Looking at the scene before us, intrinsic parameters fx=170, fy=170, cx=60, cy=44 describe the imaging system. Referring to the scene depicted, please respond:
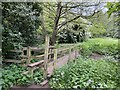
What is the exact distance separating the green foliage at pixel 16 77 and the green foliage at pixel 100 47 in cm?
244

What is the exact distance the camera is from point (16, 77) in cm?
237

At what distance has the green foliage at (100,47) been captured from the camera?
4746 millimetres

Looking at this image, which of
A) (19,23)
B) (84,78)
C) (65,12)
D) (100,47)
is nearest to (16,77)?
(84,78)

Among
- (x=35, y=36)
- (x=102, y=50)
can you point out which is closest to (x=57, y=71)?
(x=35, y=36)

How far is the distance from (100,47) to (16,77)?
3445mm

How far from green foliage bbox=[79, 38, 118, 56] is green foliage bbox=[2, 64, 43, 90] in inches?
96.1

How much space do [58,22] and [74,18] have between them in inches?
16.5

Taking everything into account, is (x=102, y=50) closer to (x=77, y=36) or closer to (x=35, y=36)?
(x=77, y=36)

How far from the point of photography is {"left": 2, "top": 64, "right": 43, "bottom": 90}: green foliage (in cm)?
221

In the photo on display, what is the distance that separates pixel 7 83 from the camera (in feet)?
7.21

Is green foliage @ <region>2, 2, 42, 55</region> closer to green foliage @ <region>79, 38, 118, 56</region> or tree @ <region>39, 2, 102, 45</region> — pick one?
tree @ <region>39, 2, 102, 45</region>

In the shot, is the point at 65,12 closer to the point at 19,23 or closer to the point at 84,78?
the point at 19,23

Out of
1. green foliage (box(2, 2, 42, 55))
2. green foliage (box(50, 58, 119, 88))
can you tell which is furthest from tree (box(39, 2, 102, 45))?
green foliage (box(50, 58, 119, 88))

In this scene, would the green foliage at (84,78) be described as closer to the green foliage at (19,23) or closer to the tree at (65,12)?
the green foliage at (19,23)
